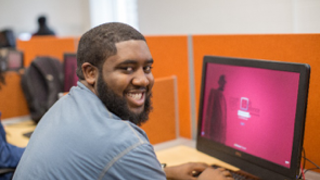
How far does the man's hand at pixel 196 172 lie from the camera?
1.20m

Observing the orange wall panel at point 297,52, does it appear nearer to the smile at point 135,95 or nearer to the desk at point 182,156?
the desk at point 182,156

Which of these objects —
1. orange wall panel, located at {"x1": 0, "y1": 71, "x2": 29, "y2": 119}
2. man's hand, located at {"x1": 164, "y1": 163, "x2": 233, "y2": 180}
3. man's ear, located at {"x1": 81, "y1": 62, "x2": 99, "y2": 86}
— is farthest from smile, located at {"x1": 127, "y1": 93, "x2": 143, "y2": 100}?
orange wall panel, located at {"x1": 0, "y1": 71, "x2": 29, "y2": 119}

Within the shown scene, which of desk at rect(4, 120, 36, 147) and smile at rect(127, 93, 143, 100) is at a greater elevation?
smile at rect(127, 93, 143, 100)

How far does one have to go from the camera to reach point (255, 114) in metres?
1.23

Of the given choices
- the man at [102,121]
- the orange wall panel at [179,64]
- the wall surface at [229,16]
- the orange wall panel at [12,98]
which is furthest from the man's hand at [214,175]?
the orange wall panel at [12,98]

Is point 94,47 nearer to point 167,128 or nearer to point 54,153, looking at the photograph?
point 54,153

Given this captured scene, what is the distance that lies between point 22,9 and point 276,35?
21.3 ft

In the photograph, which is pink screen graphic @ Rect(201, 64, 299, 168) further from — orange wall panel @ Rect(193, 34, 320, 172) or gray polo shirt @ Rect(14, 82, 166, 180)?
gray polo shirt @ Rect(14, 82, 166, 180)

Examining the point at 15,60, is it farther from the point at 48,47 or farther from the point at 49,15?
the point at 49,15

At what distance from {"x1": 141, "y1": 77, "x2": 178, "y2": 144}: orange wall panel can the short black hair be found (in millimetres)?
771

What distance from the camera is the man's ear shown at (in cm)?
94

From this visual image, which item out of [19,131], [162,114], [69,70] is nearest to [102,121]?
[162,114]

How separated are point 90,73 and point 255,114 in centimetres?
61

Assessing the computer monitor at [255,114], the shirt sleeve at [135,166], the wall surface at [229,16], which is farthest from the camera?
the wall surface at [229,16]
